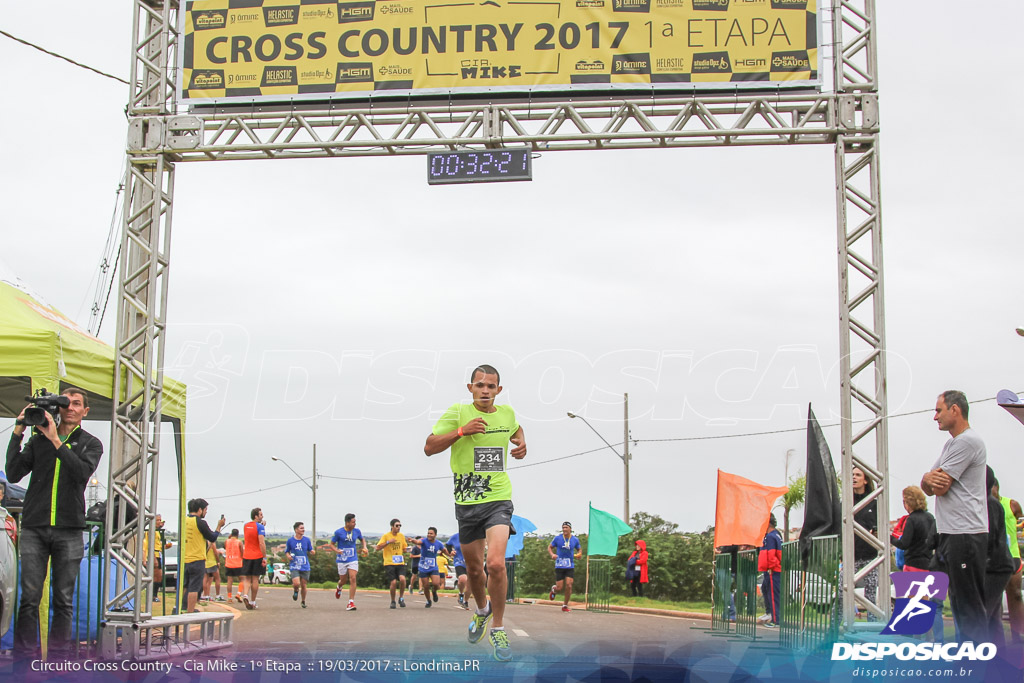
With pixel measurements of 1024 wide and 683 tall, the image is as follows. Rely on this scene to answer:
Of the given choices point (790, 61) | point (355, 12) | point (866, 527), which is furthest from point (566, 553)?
point (355, 12)

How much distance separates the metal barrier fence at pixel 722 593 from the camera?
1670 centimetres

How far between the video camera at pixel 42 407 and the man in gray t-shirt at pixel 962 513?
21.6 feet

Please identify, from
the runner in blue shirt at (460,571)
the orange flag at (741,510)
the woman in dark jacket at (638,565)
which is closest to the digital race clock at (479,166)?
the orange flag at (741,510)

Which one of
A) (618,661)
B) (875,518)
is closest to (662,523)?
(875,518)

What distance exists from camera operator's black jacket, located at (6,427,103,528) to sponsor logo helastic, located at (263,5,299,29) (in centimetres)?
585

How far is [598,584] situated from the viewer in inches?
933

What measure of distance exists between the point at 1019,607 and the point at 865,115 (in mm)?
5331

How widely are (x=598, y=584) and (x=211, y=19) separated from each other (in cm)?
1502

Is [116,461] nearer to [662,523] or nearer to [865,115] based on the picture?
[865,115]

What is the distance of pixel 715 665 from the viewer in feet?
26.0

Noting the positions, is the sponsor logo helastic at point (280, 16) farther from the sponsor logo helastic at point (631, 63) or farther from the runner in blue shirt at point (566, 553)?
the runner in blue shirt at point (566, 553)

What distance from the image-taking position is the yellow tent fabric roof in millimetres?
9500

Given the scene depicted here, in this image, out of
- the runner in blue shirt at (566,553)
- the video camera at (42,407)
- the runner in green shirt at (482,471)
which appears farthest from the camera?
the runner in blue shirt at (566,553)

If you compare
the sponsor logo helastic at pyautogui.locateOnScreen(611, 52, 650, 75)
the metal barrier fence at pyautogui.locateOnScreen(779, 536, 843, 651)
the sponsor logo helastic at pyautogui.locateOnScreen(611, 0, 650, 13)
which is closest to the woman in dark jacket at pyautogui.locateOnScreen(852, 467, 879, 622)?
the metal barrier fence at pyautogui.locateOnScreen(779, 536, 843, 651)
